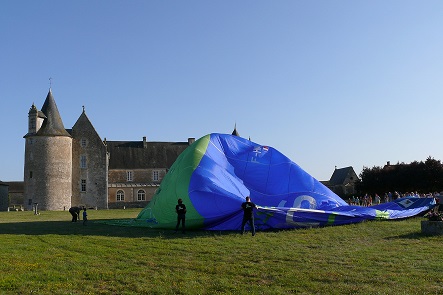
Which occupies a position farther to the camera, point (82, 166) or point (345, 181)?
point (345, 181)

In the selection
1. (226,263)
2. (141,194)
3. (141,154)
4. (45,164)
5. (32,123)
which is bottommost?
(226,263)

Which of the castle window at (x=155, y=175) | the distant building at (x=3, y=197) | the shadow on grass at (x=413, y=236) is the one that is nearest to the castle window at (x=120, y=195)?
the castle window at (x=155, y=175)

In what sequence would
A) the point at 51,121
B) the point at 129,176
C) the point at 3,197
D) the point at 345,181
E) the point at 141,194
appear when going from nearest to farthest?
the point at 51,121, the point at 3,197, the point at 141,194, the point at 129,176, the point at 345,181

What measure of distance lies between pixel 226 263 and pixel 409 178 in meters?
52.4

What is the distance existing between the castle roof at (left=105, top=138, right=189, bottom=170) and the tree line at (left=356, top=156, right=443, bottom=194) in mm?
23994

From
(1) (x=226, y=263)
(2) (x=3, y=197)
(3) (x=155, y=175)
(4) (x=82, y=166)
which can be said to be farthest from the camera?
(3) (x=155, y=175)

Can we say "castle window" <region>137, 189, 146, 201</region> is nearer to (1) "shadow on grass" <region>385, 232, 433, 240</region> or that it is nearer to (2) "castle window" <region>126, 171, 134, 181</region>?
(2) "castle window" <region>126, 171, 134, 181</region>

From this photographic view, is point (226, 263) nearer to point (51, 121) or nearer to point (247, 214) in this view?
point (247, 214)

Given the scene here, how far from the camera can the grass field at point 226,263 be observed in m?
7.60

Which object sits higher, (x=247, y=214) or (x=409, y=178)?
(x=409, y=178)

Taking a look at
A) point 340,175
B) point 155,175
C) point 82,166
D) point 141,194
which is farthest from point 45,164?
point 340,175

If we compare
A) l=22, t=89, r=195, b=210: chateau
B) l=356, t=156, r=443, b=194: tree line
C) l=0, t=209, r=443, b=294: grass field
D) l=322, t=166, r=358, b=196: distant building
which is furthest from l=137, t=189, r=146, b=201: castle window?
l=0, t=209, r=443, b=294: grass field

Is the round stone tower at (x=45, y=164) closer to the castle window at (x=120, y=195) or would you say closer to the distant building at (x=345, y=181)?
the castle window at (x=120, y=195)

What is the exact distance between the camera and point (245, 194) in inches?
710
